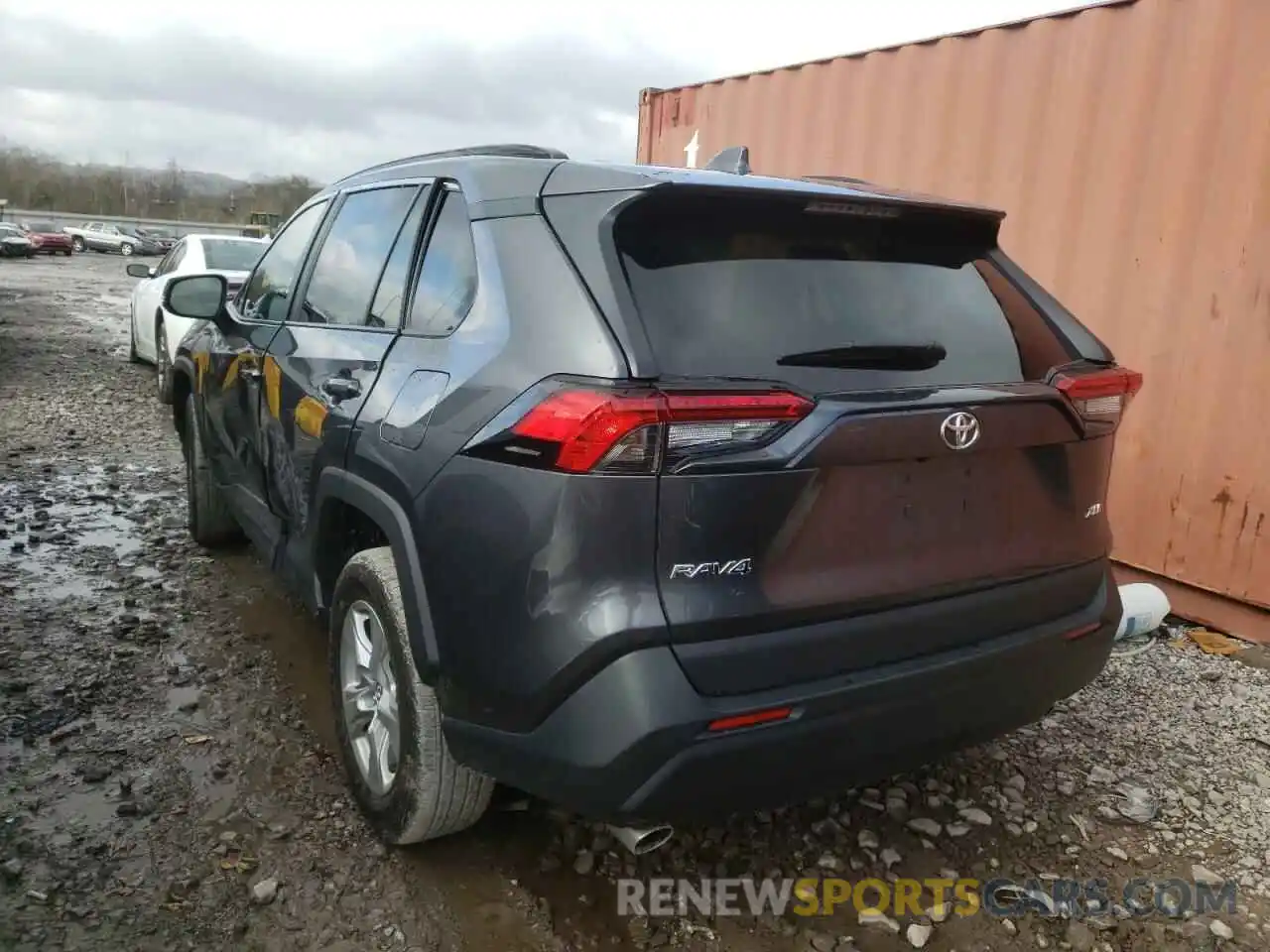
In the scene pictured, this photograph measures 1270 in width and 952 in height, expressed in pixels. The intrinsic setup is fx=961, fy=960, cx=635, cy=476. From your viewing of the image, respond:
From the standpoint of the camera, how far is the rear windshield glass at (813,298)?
193 cm

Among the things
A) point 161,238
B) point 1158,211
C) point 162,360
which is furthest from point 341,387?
point 161,238

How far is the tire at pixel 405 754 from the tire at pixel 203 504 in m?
2.29

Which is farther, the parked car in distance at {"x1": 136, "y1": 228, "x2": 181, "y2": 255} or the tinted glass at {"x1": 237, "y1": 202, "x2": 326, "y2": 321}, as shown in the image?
the parked car in distance at {"x1": 136, "y1": 228, "x2": 181, "y2": 255}

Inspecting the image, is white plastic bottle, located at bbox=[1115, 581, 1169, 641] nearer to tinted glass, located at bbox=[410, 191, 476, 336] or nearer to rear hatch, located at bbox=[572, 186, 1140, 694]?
rear hatch, located at bbox=[572, 186, 1140, 694]

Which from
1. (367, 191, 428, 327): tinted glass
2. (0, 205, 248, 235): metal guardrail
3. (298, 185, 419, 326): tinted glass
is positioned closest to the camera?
(367, 191, 428, 327): tinted glass

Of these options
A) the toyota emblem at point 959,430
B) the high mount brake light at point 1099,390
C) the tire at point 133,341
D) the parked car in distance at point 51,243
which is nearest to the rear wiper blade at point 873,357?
the toyota emblem at point 959,430

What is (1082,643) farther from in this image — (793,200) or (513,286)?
(513,286)

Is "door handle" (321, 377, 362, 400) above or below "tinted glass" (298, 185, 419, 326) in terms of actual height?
below

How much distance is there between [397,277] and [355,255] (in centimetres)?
45

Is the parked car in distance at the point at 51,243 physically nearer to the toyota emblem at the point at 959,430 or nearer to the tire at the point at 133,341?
the tire at the point at 133,341

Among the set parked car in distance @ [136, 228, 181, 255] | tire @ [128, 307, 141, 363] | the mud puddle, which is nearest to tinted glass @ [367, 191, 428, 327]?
the mud puddle

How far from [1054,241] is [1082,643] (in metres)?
3.05

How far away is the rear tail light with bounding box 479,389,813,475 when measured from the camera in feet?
5.80

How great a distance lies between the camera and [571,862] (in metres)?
Result: 2.54
